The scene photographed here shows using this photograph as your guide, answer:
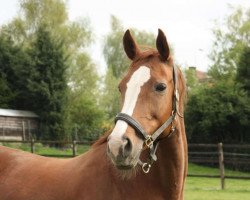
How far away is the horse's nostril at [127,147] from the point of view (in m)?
2.99

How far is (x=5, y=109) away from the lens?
124ft

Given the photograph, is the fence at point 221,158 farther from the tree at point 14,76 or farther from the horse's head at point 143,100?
the tree at point 14,76

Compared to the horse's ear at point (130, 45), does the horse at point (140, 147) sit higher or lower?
lower

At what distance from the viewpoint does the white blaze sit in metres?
3.11

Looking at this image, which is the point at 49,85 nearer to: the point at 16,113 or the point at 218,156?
the point at 16,113

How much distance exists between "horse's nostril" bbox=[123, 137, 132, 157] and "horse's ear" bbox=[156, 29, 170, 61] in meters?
0.76

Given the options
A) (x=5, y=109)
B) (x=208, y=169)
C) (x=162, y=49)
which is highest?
(x=162, y=49)

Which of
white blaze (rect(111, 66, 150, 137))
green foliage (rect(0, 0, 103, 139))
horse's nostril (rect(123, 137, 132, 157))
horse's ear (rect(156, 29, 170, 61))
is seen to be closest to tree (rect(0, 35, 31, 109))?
green foliage (rect(0, 0, 103, 139))

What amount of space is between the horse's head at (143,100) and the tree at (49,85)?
33.2 meters

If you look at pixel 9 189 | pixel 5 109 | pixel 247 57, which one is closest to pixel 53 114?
pixel 5 109

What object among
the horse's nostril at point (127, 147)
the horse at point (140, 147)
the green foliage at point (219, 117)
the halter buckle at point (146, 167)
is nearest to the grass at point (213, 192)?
the green foliage at point (219, 117)

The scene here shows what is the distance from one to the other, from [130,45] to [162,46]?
0.29 metres

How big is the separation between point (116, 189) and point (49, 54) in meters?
34.5

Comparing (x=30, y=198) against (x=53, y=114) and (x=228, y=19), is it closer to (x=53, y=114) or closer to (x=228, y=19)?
(x=53, y=114)
